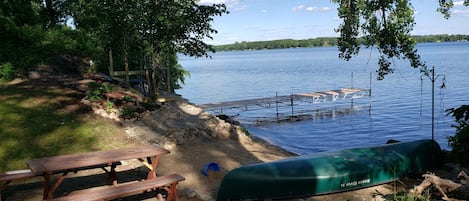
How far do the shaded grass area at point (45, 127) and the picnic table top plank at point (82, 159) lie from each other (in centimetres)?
330

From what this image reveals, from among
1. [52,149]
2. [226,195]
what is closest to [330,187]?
[226,195]

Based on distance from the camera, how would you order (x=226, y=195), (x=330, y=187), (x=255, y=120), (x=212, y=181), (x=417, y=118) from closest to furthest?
(x=226, y=195) → (x=330, y=187) → (x=212, y=181) → (x=417, y=118) → (x=255, y=120)

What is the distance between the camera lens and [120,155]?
25.8ft

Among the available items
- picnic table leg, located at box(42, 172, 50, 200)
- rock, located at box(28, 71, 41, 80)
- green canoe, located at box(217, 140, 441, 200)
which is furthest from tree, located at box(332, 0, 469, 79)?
rock, located at box(28, 71, 41, 80)

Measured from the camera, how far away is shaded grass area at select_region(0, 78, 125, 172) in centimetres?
1085

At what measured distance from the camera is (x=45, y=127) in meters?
12.1

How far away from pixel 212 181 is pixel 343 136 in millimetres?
16158

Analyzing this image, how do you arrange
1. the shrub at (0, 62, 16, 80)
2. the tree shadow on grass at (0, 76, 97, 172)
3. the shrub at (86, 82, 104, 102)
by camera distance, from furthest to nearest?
the shrub at (0, 62, 16, 80) < the shrub at (86, 82, 104, 102) < the tree shadow on grass at (0, 76, 97, 172)

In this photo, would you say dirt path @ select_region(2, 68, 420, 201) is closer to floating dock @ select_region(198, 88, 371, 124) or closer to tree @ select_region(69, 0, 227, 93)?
tree @ select_region(69, 0, 227, 93)

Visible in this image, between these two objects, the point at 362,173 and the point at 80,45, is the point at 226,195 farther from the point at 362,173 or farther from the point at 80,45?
the point at 80,45

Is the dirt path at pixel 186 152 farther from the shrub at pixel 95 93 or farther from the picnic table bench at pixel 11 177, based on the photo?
the picnic table bench at pixel 11 177

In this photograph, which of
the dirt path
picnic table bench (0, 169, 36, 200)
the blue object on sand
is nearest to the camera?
picnic table bench (0, 169, 36, 200)

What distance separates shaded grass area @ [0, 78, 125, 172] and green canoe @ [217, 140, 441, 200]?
4503 millimetres

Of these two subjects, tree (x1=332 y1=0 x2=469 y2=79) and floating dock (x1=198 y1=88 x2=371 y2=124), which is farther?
floating dock (x1=198 y1=88 x2=371 y2=124)
